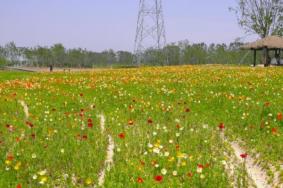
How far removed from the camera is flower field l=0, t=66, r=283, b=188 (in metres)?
7.19

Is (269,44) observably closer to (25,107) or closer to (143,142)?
(25,107)

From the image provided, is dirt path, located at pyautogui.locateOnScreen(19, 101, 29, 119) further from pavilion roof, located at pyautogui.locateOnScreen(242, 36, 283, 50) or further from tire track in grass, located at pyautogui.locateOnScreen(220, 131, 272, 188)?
pavilion roof, located at pyautogui.locateOnScreen(242, 36, 283, 50)

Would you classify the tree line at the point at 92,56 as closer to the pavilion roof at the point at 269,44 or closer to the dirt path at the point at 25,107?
the pavilion roof at the point at 269,44

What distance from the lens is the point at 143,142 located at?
355 inches

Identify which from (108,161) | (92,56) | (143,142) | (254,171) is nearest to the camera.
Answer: (254,171)

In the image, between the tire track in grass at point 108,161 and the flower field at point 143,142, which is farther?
the tire track in grass at point 108,161

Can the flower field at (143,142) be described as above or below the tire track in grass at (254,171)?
above

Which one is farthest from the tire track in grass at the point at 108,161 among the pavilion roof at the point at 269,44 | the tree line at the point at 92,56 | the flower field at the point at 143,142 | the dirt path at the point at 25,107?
the tree line at the point at 92,56

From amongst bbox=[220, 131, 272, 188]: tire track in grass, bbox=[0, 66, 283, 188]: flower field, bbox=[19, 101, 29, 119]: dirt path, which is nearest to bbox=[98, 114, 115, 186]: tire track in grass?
bbox=[0, 66, 283, 188]: flower field

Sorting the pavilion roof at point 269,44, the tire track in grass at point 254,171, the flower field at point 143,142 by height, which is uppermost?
the pavilion roof at point 269,44

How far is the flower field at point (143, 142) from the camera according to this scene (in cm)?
719

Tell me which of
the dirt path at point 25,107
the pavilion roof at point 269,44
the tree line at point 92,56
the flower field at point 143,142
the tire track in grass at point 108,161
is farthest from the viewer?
the tree line at point 92,56

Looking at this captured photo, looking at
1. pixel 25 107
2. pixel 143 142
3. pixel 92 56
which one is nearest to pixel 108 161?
pixel 143 142

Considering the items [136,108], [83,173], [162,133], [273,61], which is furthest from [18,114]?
[273,61]
